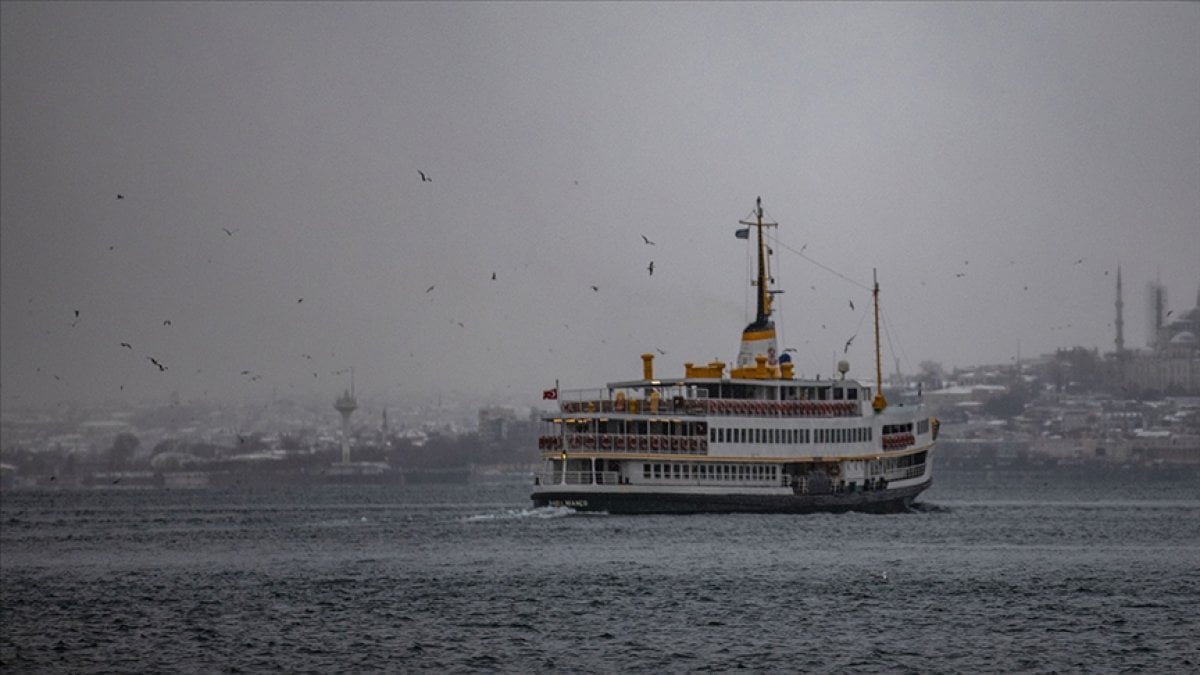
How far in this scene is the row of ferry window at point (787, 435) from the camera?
278ft

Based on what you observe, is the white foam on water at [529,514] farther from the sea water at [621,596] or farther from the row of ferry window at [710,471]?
the row of ferry window at [710,471]

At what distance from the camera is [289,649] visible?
42.2m

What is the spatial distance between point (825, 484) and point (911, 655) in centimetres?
4771

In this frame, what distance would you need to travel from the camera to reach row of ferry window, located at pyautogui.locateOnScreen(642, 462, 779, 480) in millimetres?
84375

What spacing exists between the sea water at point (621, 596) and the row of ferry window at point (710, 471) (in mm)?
2254

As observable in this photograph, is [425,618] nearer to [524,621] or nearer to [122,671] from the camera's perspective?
[524,621]

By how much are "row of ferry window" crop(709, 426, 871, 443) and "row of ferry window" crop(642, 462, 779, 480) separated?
1493 mm

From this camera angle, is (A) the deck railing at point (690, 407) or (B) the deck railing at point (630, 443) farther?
(A) the deck railing at point (690, 407)

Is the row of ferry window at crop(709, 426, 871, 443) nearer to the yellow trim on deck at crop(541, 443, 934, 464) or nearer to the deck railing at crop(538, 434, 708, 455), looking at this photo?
the yellow trim on deck at crop(541, 443, 934, 464)

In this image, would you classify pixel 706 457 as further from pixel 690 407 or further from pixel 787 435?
pixel 787 435

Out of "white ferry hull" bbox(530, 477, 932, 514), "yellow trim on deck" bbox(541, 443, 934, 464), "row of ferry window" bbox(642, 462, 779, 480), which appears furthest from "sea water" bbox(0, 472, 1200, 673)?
"yellow trim on deck" bbox(541, 443, 934, 464)

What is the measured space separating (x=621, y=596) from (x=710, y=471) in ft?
112

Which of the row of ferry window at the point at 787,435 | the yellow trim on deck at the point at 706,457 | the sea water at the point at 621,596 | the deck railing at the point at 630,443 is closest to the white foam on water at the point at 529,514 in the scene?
the sea water at the point at 621,596

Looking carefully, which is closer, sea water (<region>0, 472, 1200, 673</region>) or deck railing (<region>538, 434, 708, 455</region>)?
sea water (<region>0, 472, 1200, 673</region>)
